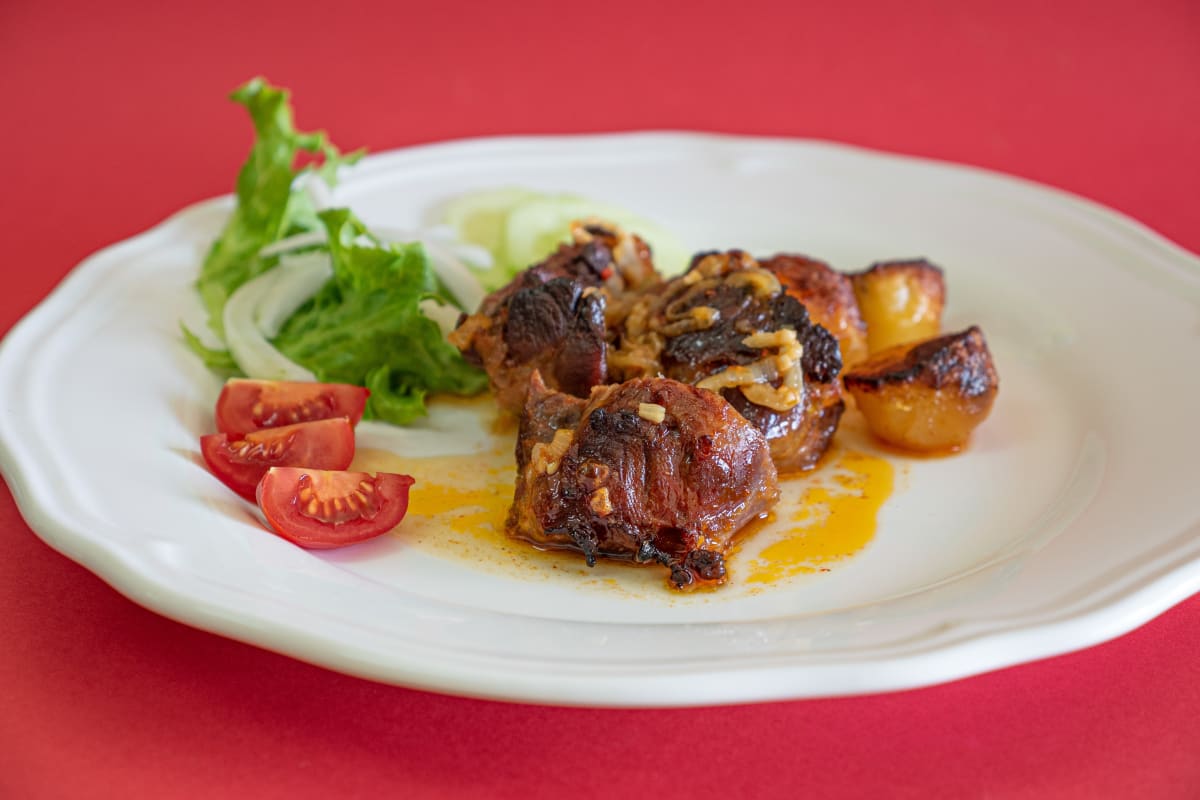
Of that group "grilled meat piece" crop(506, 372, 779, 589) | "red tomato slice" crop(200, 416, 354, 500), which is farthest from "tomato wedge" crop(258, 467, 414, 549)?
"grilled meat piece" crop(506, 372, 779, 589)

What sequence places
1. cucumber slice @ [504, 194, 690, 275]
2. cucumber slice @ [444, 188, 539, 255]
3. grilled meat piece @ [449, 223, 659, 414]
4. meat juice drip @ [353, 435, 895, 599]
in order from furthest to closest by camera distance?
cucumber slice @ [444, 188, 539, 255] < cucumber slice @ [504, 194, 690, 275] < grilled meat piece @ [449, 223, 659, 414] < meat juice drip @ [353, 435, 895, 599]

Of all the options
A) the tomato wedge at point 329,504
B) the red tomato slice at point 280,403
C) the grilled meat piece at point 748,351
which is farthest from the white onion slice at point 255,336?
the grilled meat piece at point 748,351

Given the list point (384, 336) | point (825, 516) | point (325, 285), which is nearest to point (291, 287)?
point (325, 285)

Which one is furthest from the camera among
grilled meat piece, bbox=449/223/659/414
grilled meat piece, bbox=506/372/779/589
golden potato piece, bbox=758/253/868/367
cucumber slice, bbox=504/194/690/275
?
cucumber slice, bbox=504/194/690/275

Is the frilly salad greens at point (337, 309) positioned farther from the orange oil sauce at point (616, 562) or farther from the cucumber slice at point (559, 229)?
the cucumber slice at point (559, 229)

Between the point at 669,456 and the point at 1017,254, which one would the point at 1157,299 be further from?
the point at 669,456

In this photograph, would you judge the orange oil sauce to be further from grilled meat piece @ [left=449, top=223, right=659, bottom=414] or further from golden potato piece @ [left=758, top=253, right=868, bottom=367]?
golden potato piece @ [left=758, top=253, right=868, bottom=367]
